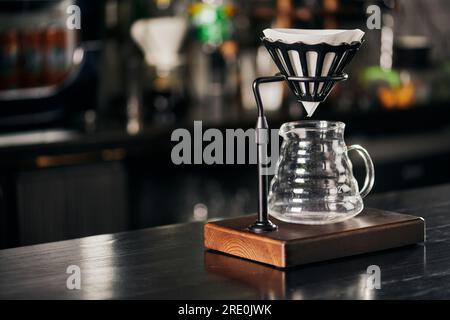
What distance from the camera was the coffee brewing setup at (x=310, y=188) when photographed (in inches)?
57.7

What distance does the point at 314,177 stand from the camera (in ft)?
4.97

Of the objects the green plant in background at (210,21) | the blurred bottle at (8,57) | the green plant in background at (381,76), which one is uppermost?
the green plant in background at (210,21)

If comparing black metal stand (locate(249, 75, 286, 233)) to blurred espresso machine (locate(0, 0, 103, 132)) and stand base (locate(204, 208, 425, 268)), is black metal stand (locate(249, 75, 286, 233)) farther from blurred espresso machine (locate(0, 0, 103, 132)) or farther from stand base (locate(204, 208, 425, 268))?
blurred espresso machine (locate(0, 0, 103, 132))

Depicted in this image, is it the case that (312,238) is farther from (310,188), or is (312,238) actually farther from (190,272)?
(190,272)

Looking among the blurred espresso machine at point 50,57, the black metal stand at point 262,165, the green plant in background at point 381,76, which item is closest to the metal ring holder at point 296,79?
the black metal stand at point 262,165

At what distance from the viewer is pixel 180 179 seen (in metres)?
3.43

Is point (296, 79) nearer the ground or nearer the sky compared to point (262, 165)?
nearer the sky

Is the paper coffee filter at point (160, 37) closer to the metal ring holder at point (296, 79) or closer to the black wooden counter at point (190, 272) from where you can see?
the black wooden counter at point (190, 272)

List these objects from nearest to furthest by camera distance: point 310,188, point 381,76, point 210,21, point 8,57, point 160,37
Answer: point 310,188
point 8,57
point 160,37
point 210,21
point 381,76

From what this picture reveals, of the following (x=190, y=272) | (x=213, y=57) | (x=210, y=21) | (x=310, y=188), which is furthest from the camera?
(x=213, y=57)

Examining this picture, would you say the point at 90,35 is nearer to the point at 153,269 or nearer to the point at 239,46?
the point at 239,46

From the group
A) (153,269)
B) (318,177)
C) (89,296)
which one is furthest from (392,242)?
(89,296)

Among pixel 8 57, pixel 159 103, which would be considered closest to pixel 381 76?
pixel 159 103

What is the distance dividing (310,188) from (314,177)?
0.06ft
